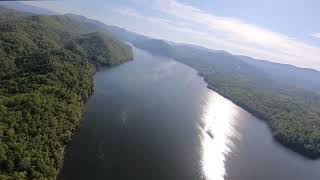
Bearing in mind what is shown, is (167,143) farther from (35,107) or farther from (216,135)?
(35,107)

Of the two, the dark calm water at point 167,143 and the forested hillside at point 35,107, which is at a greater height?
the forested hillside at point 35,107

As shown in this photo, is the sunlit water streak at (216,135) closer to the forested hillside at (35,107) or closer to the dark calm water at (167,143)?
the dark calm water at (167,143)

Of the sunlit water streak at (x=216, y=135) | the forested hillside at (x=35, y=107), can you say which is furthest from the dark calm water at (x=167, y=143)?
the forested hillside at (x=35, y=107)

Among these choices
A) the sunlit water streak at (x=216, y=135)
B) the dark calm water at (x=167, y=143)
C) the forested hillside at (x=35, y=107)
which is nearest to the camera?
the forested hillside at (x=35, y=107)

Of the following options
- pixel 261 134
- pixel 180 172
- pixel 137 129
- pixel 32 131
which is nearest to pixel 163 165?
pixel 180 172

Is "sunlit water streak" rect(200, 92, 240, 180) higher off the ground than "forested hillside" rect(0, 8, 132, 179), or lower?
lower

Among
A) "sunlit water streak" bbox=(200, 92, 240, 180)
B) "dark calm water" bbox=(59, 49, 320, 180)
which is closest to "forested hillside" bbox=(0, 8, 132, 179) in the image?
"dark calm water" bbox=(59, 49, 320, 180)

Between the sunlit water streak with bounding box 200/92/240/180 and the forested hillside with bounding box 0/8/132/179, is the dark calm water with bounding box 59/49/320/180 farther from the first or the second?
the forested hillside with bounding box 0/8/132/179
